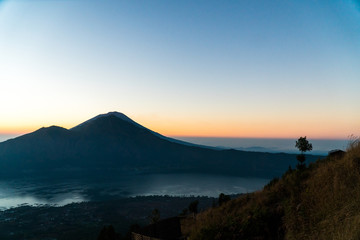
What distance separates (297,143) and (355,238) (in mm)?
21694

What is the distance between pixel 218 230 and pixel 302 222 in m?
2.44

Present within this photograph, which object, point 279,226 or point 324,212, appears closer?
point 324,212

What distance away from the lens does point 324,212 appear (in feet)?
18.6

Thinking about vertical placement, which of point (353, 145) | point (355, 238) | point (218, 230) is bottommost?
point (218, 230)

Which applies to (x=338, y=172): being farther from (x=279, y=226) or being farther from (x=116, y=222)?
(x=116, y=222)

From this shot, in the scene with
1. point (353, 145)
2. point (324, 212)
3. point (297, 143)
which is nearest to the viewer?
point (324, 212)

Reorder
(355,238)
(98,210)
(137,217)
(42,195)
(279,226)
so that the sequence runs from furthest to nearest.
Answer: (42,195) → (98,210) → (137,217) → (279,226) → (355,238)

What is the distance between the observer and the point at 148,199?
414ft

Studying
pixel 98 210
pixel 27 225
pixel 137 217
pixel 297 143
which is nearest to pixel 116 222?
pixel 137 217

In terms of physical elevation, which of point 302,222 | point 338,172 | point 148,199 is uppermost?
point 338,172

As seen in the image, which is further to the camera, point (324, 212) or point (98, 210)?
point (98, 210)

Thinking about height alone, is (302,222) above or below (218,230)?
above

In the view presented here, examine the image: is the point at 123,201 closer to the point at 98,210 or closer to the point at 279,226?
the point at 98,210

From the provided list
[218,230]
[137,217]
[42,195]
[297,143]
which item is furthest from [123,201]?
[218,230]
